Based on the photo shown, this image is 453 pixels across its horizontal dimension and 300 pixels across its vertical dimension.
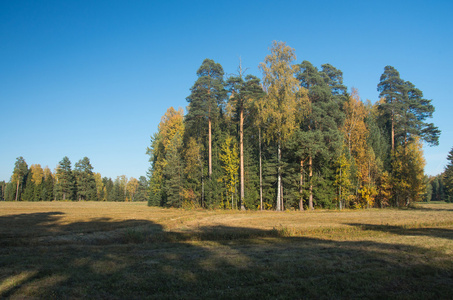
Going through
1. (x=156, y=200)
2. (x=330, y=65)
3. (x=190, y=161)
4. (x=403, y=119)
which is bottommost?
(x=156, y=200)

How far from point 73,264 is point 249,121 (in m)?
35.0

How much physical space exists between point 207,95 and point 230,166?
10.8 metres

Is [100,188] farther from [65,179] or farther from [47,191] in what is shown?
[65,179]

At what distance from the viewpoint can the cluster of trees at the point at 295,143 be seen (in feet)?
110

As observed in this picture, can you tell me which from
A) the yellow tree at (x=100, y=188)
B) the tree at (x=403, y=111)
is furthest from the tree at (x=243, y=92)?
the yellow tree at (x=100, y=188)

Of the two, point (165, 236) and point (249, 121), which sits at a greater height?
point (249, 121)

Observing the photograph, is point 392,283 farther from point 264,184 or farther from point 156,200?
point 156,200

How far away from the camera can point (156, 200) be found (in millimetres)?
54656

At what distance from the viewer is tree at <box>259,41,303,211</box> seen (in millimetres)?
32188

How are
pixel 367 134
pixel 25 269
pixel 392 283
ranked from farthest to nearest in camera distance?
pixel 367 134 → pixel 25 269 → pixel 392 283

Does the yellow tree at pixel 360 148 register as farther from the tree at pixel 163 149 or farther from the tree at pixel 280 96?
the tree at pixel 163 149

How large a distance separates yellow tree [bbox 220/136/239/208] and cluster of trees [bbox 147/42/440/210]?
143 mm

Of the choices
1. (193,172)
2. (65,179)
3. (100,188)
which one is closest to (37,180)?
(65,179)

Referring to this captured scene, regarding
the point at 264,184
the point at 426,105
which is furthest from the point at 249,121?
the point at 426,105
